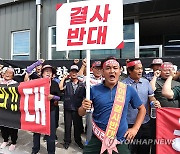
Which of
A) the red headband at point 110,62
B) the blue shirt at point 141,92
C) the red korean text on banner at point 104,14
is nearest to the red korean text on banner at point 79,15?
the red korean text on banner at point 104,14

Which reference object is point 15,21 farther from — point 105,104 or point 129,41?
point 105,104

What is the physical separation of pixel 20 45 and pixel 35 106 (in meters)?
6.05

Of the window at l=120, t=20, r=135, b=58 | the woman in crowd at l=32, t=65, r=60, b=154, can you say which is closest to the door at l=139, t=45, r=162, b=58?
the window at l=120, t=20, r=135, b=58

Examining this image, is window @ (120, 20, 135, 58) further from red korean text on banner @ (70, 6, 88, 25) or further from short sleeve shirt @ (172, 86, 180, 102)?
red korean text on banner @ (70, 6, 88, 25)

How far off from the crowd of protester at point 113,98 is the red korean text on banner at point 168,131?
6.4 inches

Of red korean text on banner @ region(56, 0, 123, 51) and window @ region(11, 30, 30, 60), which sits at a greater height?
window @ region(11, 30, 30, 60)

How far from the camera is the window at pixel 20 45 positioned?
966 cm

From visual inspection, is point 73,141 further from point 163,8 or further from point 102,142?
point 163,8

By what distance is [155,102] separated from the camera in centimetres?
341

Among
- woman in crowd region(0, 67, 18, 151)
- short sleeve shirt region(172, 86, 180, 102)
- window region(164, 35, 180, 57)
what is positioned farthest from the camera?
window region(164, 35, 180, 57)

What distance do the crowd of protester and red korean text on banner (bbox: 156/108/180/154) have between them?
162 mm

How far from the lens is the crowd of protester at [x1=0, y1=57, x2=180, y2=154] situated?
9.00 ft

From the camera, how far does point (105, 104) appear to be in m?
2.72

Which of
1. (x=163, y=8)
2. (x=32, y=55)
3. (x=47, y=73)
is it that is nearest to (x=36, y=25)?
(x=32, y=55)
